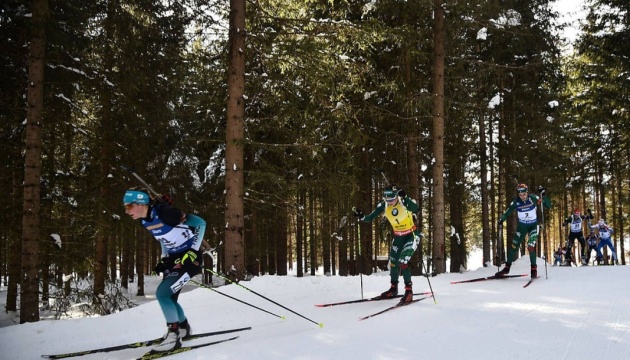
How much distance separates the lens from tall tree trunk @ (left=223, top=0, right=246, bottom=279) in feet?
34.3

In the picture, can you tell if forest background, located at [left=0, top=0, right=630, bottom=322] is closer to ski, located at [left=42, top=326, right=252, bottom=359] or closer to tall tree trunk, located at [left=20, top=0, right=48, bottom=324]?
tall tree trunk, located at [left=20, top=0, right=48, bottom=324]

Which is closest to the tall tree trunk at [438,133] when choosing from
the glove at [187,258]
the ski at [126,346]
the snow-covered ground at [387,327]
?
the snow-covered ground at [387,327]

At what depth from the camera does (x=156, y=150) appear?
15734 mm

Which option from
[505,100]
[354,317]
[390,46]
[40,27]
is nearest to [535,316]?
[354,317]

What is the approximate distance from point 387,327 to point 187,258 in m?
3.08

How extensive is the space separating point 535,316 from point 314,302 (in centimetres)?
405

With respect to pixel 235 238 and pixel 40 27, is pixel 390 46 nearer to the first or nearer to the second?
pixel 235 238

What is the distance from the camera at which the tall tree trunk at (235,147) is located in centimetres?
1045

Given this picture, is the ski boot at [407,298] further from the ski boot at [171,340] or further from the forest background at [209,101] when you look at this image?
the ski boot at [171,340]

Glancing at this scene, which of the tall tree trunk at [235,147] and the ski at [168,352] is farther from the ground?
the tall tree trunk at [235,147]

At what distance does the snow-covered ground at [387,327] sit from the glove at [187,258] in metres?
1.17

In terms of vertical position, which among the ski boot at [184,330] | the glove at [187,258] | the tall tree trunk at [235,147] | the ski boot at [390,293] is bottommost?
the ski boot at [390,293]

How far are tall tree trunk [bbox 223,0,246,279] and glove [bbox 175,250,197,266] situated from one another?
4514 mm

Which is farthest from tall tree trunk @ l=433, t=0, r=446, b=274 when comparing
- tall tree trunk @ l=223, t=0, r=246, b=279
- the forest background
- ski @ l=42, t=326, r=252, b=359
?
ski @ l=42, t=326, r=252, b=359
